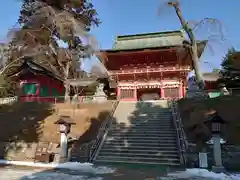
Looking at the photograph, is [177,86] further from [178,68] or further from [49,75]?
[49,75]

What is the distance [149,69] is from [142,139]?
11976 millimetres

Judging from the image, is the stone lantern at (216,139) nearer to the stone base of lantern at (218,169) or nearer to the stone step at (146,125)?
the stone base of lantern at (218,169)

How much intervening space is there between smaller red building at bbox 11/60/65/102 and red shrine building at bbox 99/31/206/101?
264 inches

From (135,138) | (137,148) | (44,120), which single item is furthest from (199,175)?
(44,120)

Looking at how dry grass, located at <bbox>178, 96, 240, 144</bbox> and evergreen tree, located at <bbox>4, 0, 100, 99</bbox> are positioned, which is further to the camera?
evergreen tree, located at <bbox>4, 0, 100, 99</bbox>

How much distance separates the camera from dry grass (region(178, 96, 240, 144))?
1107 centimetres

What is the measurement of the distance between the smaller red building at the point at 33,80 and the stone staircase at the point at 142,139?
12279 mm

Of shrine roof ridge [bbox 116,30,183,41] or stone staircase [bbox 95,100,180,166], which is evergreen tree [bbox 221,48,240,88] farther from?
stone staircase [bbox 95,100,180,166]

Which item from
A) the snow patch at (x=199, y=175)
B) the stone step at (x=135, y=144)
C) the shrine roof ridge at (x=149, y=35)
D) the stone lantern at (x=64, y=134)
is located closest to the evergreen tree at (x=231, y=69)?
the shrine roof ridge at (x=149, y=35)

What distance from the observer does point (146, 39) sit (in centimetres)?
2741

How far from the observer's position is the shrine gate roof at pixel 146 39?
26047 millimetres

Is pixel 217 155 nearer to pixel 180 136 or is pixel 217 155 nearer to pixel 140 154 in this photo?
pixel 180 136

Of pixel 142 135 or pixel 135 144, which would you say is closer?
pixel 135 144

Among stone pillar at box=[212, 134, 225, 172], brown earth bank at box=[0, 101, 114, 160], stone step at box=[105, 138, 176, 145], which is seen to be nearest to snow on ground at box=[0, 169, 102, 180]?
brown earth bank at box=[0, 101, 114, 160]
